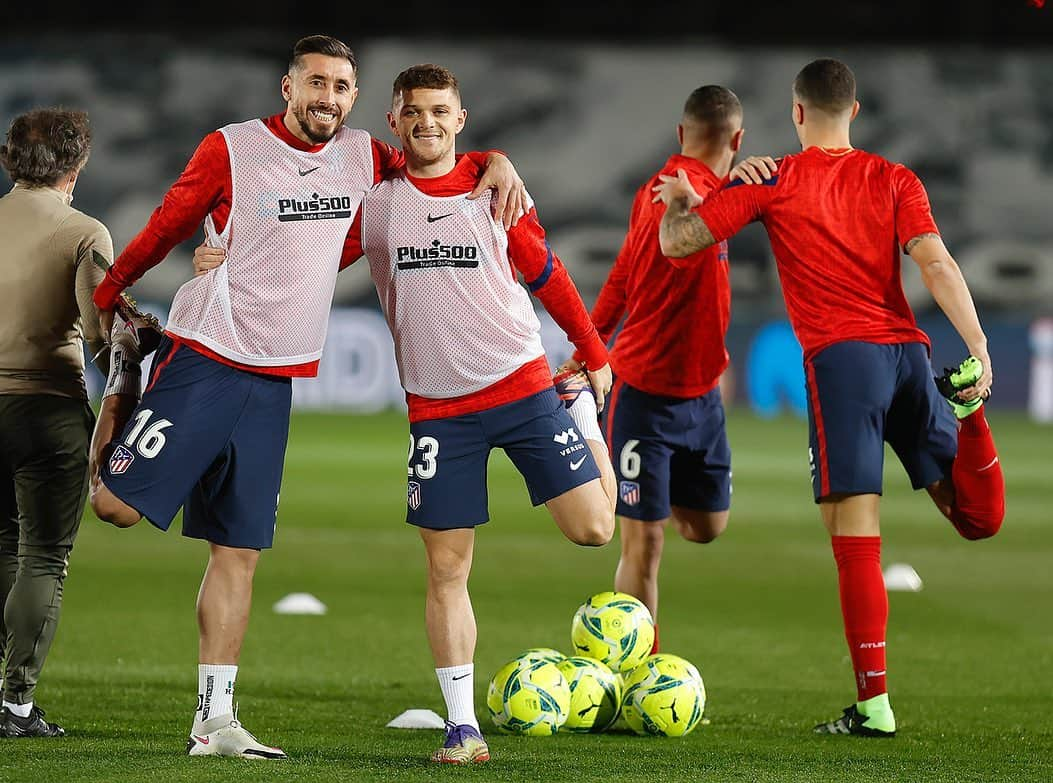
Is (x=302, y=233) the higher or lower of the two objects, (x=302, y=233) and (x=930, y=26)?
the lower

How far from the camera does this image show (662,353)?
6695mm

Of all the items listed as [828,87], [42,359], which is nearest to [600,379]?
[828,87]

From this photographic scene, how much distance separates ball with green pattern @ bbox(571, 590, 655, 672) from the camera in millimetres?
5973

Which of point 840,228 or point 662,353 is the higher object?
point 840,228

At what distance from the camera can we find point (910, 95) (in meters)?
29.6

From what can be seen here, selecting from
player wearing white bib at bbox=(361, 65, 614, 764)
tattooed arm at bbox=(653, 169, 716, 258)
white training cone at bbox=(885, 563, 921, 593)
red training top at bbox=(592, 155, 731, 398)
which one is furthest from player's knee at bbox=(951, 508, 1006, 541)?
white training cone at bbox=(885, 563, 921, 593)

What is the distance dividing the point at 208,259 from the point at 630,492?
2.27 m

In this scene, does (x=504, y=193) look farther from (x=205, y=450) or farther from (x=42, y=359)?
(x=42, y=359)

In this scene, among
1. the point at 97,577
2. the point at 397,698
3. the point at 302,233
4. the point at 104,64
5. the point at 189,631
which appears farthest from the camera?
the point at 104,64

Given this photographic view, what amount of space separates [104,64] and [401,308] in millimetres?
25876

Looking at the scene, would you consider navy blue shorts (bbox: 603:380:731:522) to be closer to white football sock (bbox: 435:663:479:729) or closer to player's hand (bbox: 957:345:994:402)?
player's hand (bbox: 957:345:994:402)

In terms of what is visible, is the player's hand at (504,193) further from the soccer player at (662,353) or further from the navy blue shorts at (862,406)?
the soccer player at (662,353)

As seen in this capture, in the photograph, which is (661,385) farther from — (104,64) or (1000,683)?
(104,64)

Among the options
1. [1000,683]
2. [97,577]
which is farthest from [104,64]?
[1000,683]
